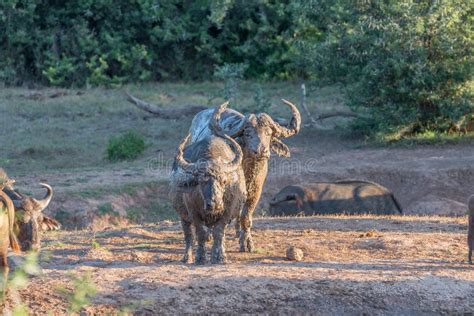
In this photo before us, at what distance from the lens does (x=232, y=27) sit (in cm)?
2789

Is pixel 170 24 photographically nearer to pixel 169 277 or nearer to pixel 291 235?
pixel 291 235

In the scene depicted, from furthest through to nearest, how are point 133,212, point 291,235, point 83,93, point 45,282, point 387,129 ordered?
point 83,93, point 387,129, point 133,212, point 291,235, point 45,282

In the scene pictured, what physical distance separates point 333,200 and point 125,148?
529 cm

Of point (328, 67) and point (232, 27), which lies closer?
point (328, 67)

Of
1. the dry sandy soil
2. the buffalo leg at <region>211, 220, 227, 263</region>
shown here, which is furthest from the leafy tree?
the buffalo leg at <region>211, 220, 227, 263</region>

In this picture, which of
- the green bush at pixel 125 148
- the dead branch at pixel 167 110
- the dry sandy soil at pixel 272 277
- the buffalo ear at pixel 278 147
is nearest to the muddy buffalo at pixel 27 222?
the dry sandy soil at pixel 272 277

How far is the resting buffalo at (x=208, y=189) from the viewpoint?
402 inches

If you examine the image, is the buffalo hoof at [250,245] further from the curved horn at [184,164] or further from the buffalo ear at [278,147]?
the curved horn at [184,164]

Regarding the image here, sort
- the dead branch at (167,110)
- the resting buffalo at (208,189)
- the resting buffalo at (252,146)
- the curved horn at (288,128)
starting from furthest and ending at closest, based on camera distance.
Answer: the dead branch at (167,110) < the curved horn at (288,128) < the resting buffalo at (252,146) < the resting buffalo at (208,189)

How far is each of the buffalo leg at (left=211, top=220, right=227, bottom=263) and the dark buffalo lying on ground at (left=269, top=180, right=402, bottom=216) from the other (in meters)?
5.81

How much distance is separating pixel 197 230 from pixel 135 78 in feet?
57.4

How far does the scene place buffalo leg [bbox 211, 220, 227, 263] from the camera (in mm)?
10578

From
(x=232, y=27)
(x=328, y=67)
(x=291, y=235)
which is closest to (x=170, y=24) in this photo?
(x=232, y=27)

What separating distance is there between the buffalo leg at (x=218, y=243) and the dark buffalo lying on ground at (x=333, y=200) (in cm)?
581
